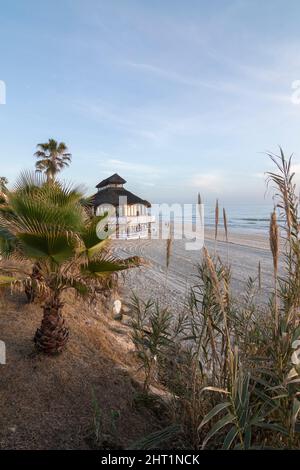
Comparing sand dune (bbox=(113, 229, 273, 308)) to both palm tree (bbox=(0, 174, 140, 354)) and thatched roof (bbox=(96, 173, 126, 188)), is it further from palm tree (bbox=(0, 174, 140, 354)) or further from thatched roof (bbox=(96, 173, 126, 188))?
thatched roof (bbox=(96, 173, 126, 188))

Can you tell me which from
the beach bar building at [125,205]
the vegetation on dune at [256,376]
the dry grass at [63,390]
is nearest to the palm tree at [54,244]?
the dry grass at [63,390]

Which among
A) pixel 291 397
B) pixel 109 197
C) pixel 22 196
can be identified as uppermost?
pixel 109 197

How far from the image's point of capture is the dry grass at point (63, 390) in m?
2.76

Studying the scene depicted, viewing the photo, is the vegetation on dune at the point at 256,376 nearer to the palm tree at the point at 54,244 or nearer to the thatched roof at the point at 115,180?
the palm tree at the point at 54,244

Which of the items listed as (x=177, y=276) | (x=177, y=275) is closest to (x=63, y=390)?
(x=177, y=276)

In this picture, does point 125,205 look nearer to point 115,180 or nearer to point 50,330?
point 115,180

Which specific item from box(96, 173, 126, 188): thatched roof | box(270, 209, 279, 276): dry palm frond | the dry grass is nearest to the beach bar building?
box(96, 173, 126, 188): thatched roof

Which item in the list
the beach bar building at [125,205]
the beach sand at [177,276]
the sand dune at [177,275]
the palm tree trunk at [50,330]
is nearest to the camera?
the palm tree trunk at [50,330]

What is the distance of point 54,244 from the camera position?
10.4ft

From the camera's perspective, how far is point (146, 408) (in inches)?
134

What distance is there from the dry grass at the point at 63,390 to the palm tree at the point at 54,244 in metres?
0.35
